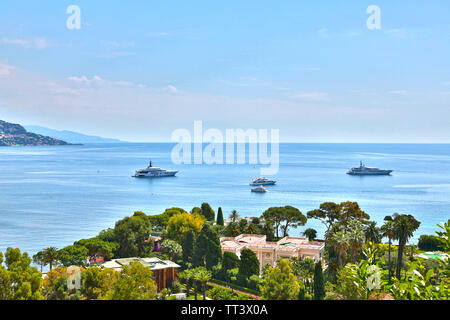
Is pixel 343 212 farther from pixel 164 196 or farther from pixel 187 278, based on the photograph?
pixel 164 196

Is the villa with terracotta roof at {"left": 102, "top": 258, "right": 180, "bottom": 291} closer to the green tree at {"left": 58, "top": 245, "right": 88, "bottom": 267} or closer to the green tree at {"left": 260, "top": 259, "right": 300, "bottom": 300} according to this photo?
the green tree at {"left": 58, "top": 245, "right": 88, "bottom": 267}

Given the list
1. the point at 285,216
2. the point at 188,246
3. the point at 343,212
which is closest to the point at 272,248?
the point at 188,246

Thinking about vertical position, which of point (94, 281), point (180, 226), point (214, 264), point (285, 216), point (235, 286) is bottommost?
point (235, 286)

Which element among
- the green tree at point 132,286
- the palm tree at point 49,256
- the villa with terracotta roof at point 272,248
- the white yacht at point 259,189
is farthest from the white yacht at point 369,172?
the green tree at point 132,286

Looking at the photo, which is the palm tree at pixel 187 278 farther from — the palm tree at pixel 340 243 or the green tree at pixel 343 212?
the green tree at pixel 343 212

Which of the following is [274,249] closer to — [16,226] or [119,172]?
[16,226]

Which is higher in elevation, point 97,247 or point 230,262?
point 97,247

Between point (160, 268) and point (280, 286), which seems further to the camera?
point (160, 268)
